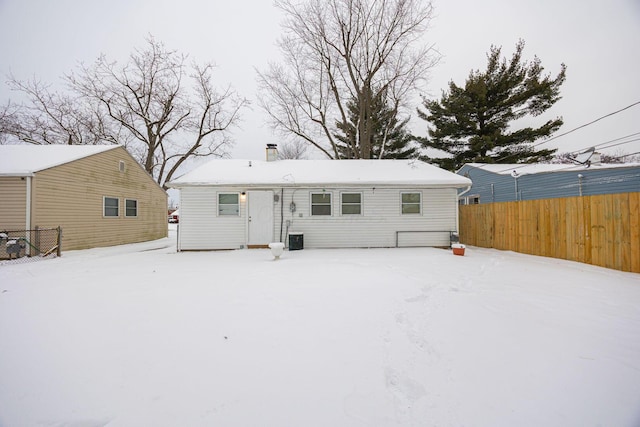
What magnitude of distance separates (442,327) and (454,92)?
67.7 feet

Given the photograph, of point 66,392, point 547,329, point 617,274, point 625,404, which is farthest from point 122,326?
point 617,274

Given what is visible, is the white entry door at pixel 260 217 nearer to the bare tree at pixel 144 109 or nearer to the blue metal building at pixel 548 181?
the blue metal building at pixel 548 181

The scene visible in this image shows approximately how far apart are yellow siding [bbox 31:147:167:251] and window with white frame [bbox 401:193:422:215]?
13001 mm

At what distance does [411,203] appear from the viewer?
33.5 feet

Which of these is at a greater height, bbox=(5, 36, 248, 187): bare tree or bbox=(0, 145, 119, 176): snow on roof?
bbox=(5, 36, 248, 187): bare tree

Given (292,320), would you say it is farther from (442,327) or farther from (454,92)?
(454,92)

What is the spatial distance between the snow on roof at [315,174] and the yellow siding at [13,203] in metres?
4.88

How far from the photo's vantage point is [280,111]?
19625 mm

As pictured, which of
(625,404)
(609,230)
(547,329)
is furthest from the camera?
(609,230)

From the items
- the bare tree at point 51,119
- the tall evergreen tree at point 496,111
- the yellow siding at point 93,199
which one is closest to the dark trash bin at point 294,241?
the yellow siding at point 93,199

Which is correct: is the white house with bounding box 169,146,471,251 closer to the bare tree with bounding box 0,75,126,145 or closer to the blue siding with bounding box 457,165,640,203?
the blue siding with bounding box 457,165,640,203

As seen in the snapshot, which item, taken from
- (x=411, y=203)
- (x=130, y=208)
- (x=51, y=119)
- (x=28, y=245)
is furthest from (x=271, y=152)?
(x=51, y=119)

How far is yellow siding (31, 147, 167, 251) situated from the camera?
9398 millimetres

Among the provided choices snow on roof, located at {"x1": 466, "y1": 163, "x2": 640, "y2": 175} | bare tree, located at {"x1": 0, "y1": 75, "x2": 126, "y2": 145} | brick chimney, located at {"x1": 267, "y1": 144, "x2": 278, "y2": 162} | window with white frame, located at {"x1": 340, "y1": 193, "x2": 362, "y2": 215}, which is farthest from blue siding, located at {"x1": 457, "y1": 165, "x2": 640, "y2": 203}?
bare tree, located at {"x1": 0, "y1": 75, "x2": 126, "y2": 145}
